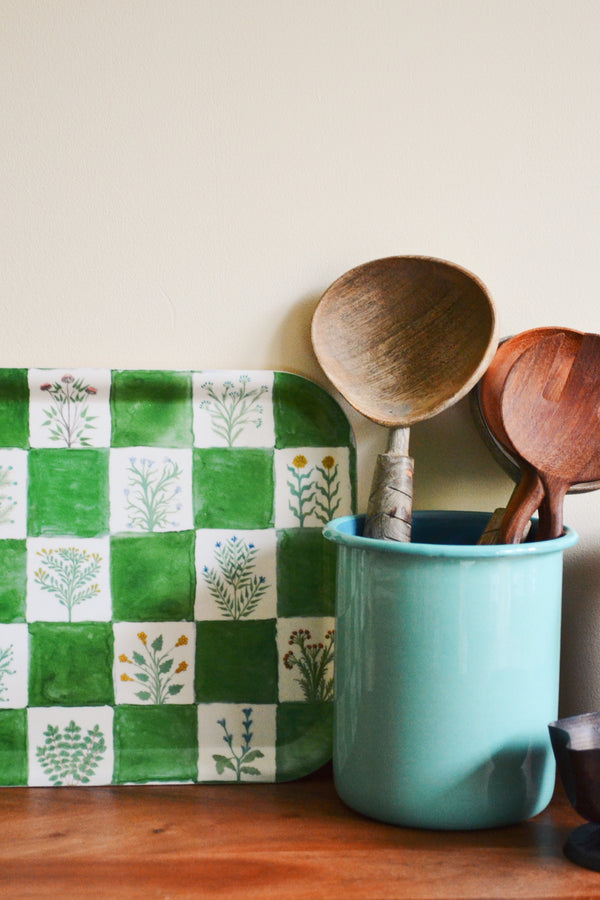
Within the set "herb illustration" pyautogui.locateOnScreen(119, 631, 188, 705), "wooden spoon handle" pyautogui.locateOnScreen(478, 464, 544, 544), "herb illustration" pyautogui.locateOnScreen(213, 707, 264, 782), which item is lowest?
"herb illustration" pyautogui.locateOnScreen(213, 707, 264, 782)

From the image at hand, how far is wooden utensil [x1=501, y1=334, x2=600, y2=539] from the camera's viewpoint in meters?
0.67

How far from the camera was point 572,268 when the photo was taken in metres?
0.78

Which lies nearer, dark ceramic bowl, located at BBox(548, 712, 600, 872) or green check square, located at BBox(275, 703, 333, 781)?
dark ceramic bowl, located at BBox(548, 712, 600, 872)

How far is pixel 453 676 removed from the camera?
2.03ft

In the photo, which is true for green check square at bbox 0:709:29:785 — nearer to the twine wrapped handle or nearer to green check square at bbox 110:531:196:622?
green check square at bbox 110:531:196:622

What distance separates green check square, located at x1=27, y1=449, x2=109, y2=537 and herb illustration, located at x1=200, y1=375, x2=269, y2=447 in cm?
11

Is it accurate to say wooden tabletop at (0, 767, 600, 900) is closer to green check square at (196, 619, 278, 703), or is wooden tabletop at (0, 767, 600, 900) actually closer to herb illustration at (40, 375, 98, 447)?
green check square at (196, 619, 278, 703)

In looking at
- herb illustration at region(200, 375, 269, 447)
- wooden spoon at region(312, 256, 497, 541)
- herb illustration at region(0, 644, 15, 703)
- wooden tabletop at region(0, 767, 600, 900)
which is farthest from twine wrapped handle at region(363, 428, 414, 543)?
herb illustration at region(0, 644, 15, 703)

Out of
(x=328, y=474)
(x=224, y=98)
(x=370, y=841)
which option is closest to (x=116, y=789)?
(x=370, y=841)

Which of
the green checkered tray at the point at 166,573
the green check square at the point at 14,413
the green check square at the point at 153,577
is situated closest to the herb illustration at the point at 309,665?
the green checkered tray at the point at 166,573

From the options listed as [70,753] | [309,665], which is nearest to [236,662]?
[309,665]

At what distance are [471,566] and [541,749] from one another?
0.55 ft

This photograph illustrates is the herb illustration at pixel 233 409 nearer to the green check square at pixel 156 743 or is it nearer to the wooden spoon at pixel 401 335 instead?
the wooden spoon at pixel 401 335

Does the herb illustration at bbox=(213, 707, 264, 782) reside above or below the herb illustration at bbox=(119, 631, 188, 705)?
below
